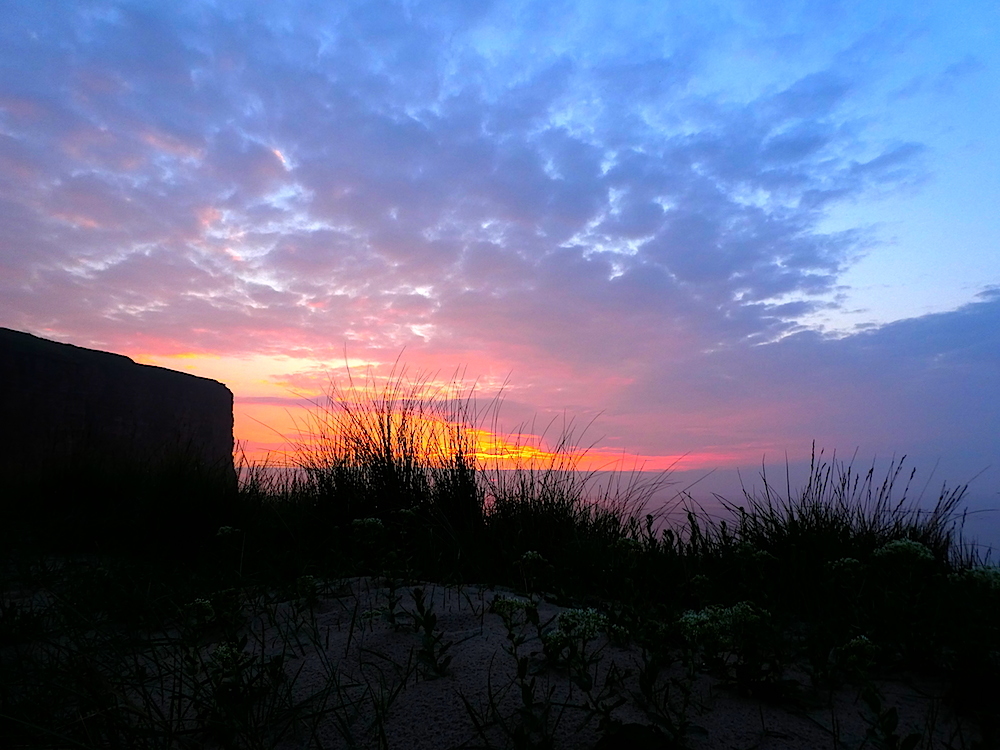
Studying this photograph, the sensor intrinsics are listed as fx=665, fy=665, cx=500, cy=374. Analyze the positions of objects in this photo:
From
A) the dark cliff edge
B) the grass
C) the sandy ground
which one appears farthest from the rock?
the sandy ground

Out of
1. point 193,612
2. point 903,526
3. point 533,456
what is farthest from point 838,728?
point 533,456

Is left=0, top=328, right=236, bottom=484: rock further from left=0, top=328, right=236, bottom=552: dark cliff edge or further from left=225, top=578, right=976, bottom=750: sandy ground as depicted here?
left=225, top=578, right=976, bottom=750: sandy ground

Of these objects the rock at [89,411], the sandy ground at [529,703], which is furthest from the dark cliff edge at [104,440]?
the sandy ground at [529,703]

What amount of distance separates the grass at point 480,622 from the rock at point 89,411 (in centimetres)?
174

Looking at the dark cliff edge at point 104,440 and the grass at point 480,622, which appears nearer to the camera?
the grass at point 480,622

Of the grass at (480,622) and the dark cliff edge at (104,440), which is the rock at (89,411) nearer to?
the dark cliff edge at (104,440)

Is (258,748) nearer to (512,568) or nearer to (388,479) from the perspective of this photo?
(512,568)

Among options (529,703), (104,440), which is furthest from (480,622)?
(104,440)

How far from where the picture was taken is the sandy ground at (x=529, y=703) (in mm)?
1779

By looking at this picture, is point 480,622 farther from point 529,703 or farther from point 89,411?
point 89,411

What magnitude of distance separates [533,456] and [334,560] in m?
2.80

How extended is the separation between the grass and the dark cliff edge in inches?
3.3

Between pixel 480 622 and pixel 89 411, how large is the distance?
617 cm

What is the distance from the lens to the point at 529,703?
1.75 meters
